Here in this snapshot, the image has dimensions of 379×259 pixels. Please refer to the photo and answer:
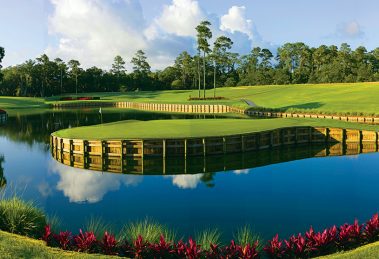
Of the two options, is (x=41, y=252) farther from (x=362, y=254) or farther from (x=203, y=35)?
(x=203, y=35)

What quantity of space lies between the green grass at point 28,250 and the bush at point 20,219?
1227mm

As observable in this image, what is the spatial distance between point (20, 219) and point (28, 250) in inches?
114

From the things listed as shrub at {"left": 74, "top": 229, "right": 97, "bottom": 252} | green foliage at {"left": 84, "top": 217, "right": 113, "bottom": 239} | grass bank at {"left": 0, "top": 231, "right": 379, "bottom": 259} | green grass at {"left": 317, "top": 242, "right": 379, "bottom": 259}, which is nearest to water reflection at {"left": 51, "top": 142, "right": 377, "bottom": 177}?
green foliage at {"left": 84, "top": 217, "right": 113, "bottom": 239}

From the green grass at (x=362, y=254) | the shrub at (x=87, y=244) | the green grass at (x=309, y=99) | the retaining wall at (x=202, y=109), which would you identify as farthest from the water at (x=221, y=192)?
the green grass at (x=309, y=99)

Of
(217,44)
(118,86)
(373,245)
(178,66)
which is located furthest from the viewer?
(178,66)

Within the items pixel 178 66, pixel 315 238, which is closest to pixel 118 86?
pixel 178 66

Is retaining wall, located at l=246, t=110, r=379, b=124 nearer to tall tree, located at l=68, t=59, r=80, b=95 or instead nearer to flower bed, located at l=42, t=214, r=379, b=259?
flower bed, located at l=42, t=214, r=379, b=259

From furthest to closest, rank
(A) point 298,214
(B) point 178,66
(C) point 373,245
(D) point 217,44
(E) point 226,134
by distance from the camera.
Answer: (B) point 178,66
(D) point 217,44
(E) point 226,134
(A) point 298,214
(C) point 373,245

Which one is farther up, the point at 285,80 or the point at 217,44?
the point at 217,44

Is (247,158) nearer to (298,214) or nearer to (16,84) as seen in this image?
(298,214)

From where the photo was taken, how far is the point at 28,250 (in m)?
11.6

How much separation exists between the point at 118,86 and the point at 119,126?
373ft

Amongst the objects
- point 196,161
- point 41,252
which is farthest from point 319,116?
point 41,252

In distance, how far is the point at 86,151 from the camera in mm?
33875
